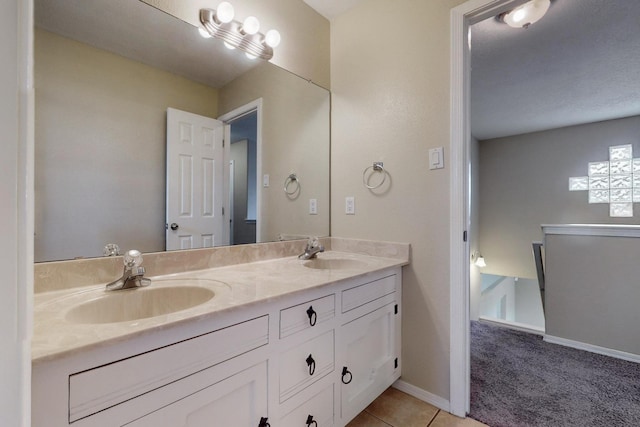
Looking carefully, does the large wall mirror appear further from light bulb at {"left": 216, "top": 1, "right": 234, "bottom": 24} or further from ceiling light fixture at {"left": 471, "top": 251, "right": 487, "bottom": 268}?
ceiling light fixture at {"left": 471, "top": 251, "right": 487, "bottom": 268}

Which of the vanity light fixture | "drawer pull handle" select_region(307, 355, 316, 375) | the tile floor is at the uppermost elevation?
the vanity light fixture

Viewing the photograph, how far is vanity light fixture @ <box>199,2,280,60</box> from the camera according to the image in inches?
55.8

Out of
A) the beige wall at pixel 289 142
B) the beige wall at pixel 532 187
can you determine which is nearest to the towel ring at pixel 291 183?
the beige wall at pixel 289 142

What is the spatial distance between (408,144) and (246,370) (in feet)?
4.50

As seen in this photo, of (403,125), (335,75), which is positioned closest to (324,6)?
(335,75)

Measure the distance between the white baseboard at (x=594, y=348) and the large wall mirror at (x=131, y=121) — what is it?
2.40 meters

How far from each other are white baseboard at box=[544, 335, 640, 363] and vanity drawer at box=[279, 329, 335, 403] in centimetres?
219

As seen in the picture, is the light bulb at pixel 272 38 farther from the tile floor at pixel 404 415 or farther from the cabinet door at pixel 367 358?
Answer: the tile floor at pixel 404 415

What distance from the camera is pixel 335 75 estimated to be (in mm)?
2041

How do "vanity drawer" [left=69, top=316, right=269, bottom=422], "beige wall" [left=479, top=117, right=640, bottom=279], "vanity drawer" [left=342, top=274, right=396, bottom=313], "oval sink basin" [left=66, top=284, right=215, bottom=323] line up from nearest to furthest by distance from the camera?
"vanity drawer" [left=69, top=316, right=269, bottom=422] → "oval sink basin" [left=66, top=284, right=215, bottom=323] → "vanity drawer" [left=342, top=274, right=396, bottom=313] → "beige wall" [left=479, top=117, right=640, bottom=279]

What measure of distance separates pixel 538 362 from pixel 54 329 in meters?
2.67

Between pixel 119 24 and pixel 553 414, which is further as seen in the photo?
pixel 553 414

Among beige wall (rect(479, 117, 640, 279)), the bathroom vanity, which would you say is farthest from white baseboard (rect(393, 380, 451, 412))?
beige wall (rect(479, 117, 640, 279))

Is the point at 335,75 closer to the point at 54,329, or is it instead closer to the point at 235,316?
the point at 235,316
